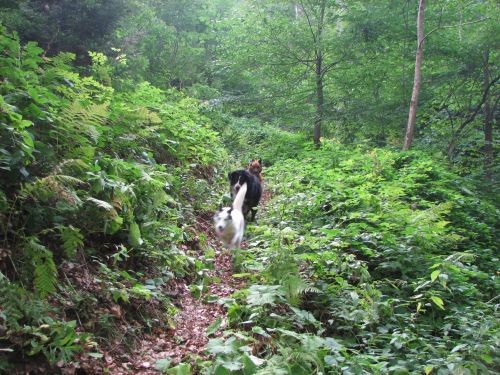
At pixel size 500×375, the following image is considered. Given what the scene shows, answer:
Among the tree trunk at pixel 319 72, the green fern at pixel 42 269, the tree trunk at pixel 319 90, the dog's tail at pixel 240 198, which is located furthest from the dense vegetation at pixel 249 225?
the tree trunk at pixel 319 90

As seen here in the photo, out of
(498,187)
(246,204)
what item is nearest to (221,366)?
(246,204)

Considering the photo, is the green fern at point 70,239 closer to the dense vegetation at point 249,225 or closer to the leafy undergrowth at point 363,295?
the dense vegetation at point 249,225

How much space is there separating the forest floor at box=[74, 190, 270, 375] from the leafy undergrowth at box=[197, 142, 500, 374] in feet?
1.00

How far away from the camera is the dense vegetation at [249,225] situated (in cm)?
330

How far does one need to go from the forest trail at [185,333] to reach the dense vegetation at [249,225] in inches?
4.4

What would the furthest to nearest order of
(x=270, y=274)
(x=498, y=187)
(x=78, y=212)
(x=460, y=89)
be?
(x=460, y=89), (x=498, y=187), (x=270, y=274), (x=78, y=212)

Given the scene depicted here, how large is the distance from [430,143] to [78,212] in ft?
40.6

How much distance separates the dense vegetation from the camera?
3.30m

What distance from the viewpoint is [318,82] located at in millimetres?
14414

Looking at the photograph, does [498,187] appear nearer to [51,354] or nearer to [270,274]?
[270,274]

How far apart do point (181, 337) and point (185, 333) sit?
98mm

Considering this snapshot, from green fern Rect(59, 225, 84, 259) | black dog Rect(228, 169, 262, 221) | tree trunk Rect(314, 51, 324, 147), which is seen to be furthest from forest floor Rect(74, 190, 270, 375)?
tree trunk Rect(314, 51, 324, 147)

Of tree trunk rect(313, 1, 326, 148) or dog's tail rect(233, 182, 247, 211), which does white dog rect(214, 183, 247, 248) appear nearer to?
dog's tail rect(233, 182, 247, 211)

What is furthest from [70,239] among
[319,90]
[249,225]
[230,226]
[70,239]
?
[319,90]
